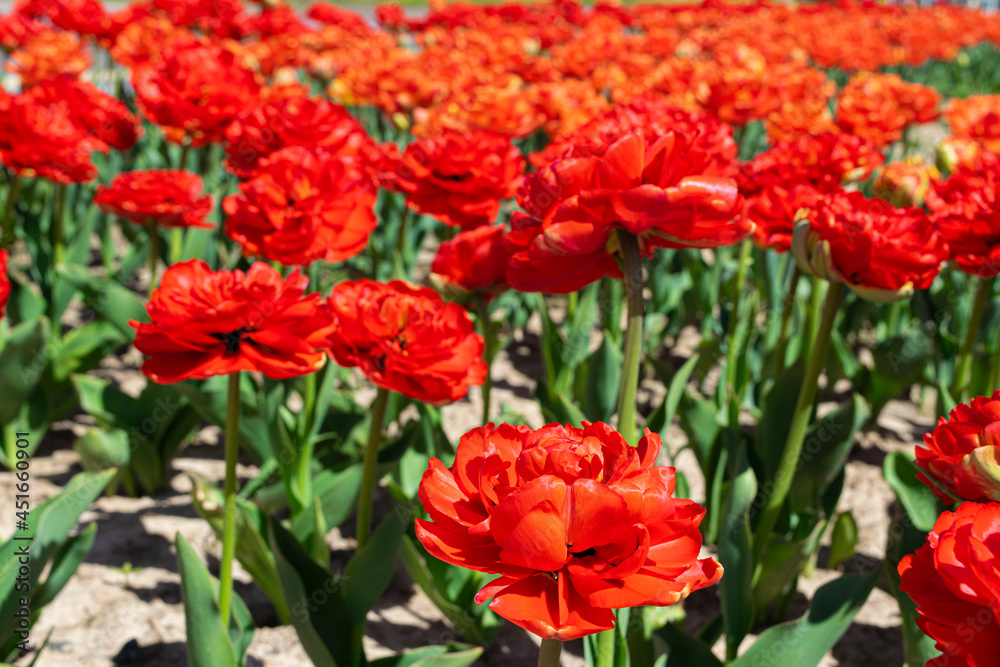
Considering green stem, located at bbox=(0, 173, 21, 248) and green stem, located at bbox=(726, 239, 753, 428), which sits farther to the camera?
green stem, located at bbox=(0, 173, 21, 248)

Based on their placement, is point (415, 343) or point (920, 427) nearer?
point (415, 343)

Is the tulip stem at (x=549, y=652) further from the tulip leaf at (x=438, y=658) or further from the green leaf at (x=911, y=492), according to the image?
the green leaf at (x=911, y=492)

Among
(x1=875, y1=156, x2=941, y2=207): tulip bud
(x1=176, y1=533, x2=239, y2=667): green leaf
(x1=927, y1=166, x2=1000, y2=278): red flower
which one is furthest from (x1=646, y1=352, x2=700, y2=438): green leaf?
(x1=875, y1=156, x2=941, y2=207): tulip bud

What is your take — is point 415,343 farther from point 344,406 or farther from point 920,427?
point 920,427

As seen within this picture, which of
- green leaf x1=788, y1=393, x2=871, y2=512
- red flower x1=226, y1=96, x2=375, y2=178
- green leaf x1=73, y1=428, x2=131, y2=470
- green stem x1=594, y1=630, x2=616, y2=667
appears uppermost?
red flower x1=226, y1=96, x2=375, y2=178

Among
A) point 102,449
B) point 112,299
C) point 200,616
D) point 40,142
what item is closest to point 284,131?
point 112,299

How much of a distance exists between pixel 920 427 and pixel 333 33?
4203 mm

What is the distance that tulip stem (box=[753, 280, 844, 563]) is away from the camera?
1630 mm

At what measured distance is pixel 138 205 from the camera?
7.60ft

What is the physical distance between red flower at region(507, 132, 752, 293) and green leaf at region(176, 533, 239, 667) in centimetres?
70

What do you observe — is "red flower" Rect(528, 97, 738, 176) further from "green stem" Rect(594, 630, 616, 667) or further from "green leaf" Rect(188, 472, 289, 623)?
"green leaf" Rect(188, 472, 289, 623)

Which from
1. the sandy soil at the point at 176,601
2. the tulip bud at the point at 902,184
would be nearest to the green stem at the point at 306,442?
the sandy soil at the point at 176,601

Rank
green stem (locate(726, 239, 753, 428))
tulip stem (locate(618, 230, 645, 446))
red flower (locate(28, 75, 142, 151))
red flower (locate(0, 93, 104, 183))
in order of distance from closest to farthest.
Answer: tulip stem (locate(618, 230, 645, 446)) → red flower (locate(0, 93, 104, 183)) → green stem (locate(726, 239, 753, 428)) → red flower (locate(28, 75, 142, 151))

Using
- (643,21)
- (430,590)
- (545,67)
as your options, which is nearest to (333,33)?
(545,67)
